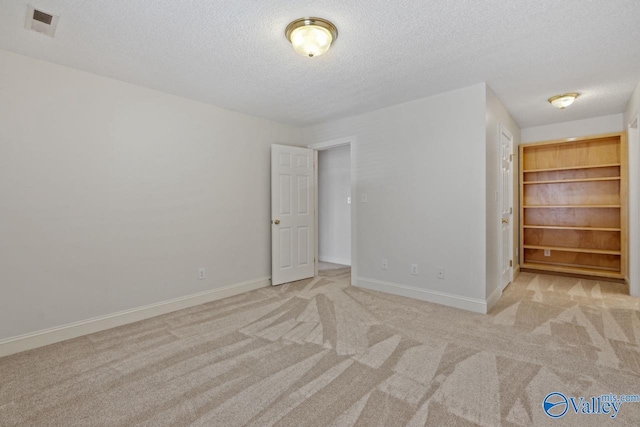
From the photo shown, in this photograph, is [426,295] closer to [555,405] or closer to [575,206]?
[555,405]

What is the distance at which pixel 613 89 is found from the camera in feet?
11.0

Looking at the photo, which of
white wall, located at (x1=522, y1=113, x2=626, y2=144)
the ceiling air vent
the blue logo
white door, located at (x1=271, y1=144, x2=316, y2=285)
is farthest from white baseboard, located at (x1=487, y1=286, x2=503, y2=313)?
the ceiling air vent

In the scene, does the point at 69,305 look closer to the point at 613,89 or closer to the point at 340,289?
the point at 340,289

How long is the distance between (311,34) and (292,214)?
108 inches

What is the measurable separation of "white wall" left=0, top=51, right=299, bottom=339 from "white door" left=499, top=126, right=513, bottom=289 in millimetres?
3310

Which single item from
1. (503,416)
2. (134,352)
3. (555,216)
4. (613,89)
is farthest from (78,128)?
(555,216)

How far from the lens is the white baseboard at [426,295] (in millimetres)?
3242

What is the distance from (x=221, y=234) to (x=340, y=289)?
1.72 meters

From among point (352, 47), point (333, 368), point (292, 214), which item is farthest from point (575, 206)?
point (333, 368)

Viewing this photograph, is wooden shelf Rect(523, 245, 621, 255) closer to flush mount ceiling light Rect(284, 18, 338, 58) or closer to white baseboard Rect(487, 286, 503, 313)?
white baseboard Rect(487, 286, 503, 313)

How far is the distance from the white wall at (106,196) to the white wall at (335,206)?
2.33 m

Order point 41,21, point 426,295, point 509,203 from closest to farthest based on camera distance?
point 41,21 < point 426,295 < point 509,203

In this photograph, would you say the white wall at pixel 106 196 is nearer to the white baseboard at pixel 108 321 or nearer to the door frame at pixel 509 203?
the white baseboard at pixel 108 321

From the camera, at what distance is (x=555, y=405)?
173cm
